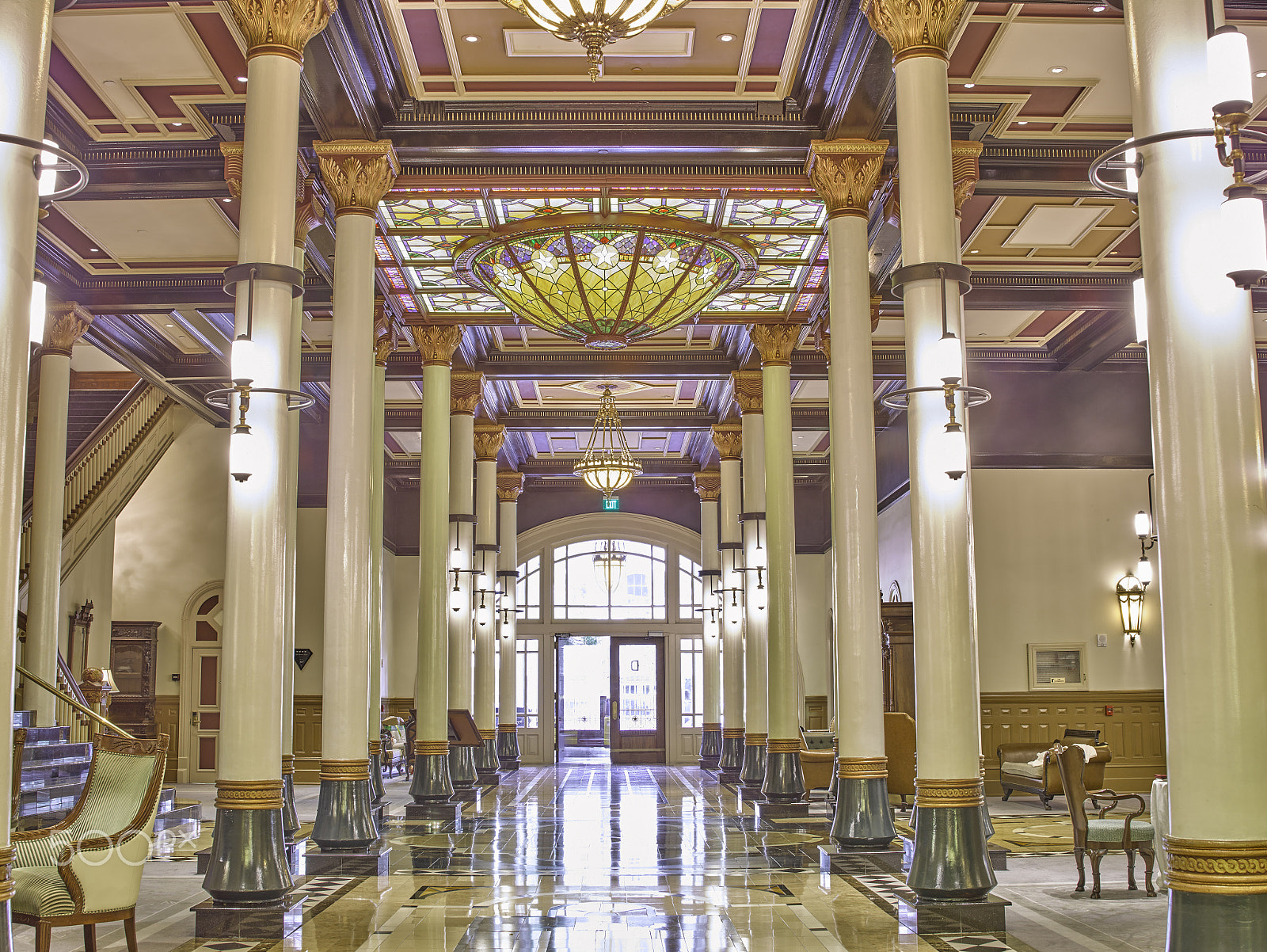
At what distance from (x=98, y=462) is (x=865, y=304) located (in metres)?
12.2

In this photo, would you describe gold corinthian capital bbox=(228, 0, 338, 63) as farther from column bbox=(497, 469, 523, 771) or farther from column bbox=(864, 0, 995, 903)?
column bbox=(497, 469, 523, 771)

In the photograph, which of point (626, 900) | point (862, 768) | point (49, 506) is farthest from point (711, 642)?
point (626, 900)

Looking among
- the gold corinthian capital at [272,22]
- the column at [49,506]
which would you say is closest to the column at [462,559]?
the column at [49,506]

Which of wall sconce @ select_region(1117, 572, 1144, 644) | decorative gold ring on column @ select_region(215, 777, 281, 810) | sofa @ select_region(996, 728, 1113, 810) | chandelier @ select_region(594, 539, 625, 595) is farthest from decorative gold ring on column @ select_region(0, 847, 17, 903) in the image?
chandelier @ select_region(594, 539, 625, 595)

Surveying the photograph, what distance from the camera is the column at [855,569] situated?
920cm

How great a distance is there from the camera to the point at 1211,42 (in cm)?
375

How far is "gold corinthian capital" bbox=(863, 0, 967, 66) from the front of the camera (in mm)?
7402

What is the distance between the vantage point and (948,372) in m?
6.59

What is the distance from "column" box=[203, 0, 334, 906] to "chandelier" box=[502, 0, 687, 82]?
2.02 meters

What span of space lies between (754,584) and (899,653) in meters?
3.19

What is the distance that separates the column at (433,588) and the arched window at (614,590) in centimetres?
1223

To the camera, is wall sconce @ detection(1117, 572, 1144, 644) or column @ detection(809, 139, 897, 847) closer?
column @ detection(809, 139, 897, 847)

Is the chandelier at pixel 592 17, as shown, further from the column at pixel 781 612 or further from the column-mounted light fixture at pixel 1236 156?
the column at pixel 781 612

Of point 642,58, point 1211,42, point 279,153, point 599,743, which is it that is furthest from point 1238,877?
point 599,743
